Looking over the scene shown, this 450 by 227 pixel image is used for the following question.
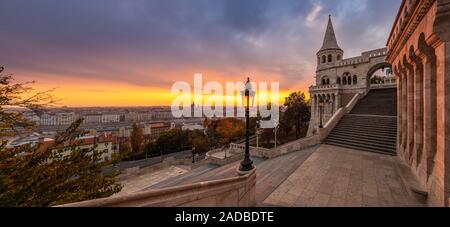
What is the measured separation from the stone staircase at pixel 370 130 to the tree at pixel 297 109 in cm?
1518

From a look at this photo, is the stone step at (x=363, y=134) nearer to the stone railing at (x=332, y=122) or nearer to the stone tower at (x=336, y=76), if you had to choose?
Result: the stone railing at (x=332, y=122)

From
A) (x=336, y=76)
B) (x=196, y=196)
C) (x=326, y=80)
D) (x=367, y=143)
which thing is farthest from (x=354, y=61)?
(x=196, y=196)

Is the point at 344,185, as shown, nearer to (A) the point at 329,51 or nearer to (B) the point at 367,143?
(B) the point at 367,143

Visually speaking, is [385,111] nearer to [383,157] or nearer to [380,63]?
[383,157]

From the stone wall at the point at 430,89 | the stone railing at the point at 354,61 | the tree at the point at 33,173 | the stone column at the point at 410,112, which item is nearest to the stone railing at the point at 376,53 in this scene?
the stone railing at the point at 354,61

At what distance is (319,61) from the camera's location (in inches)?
1272

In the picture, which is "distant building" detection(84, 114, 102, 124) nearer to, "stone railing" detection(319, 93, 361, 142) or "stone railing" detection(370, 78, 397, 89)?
"stone railing" detection(319, 93, 361, 142)

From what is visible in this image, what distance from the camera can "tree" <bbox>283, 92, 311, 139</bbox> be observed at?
34.2 meters

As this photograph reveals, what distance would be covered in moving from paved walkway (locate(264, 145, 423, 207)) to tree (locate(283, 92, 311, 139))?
2525cm

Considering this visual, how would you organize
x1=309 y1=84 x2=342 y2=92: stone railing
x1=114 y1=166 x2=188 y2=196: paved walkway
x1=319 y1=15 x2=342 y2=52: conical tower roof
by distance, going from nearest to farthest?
1. x1=114 y1=166 x2=188 y2=196: paved walkway
2. x1=309 y1=84 x2=342 y2=92: stone railing
3. x1=319 y1=15 x2=342 y2=52: conical tower roof

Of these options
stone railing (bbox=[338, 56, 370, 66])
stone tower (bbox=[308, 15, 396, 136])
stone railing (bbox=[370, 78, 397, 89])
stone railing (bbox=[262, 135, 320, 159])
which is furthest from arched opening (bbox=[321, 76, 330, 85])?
stone railing (bbox=[262, 135, 320, 159])

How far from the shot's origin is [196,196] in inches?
145

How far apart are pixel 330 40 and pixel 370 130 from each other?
2446 cm

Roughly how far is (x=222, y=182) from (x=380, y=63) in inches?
1229
